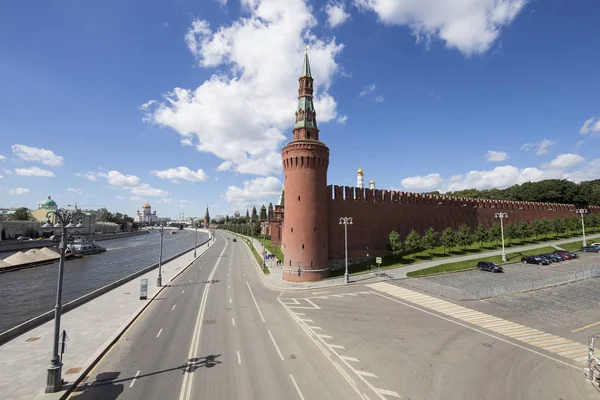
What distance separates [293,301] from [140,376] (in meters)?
15.1

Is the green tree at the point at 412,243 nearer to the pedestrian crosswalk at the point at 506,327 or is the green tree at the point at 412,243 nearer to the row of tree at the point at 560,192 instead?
the pedestrian crosswalk at the point at 506,327

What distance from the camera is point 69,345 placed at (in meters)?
16.7

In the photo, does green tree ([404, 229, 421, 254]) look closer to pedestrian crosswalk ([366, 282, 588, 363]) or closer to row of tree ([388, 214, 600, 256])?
row of tree ([388, 214, 600, 256])

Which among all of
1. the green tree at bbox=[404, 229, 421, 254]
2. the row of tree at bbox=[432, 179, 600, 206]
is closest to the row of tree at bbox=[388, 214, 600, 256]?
the green tree at bbox=[404, 229, 421, 254]

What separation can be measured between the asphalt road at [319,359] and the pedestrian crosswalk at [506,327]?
1.21 m

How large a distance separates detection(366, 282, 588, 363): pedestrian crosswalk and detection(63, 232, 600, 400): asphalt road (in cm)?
121

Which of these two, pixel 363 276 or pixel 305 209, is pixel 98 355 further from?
pixel 363 276

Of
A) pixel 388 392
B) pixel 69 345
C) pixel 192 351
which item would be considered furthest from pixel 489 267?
pixel 69 345

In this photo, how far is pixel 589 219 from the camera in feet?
254

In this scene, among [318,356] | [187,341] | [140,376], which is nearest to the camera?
[140,376]

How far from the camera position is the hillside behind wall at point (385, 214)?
138 feet

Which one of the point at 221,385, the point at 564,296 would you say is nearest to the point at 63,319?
the point at 221,385

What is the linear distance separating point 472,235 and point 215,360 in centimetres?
5309

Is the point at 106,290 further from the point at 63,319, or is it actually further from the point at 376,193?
the point at 376,193
